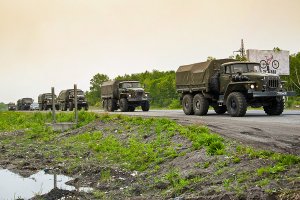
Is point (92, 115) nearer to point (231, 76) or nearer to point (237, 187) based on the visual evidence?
point (231, 76)

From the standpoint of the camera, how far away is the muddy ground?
7840mm

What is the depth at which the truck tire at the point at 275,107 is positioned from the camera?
21.5m

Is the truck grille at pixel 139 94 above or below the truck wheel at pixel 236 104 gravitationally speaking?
above

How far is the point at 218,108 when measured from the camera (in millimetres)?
24672

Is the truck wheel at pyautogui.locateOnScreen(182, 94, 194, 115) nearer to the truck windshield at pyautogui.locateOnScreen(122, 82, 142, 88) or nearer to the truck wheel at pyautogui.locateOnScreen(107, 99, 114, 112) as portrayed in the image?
the truck windshield at pyautogui.locateOnScreen(122, 82, 142, 88)

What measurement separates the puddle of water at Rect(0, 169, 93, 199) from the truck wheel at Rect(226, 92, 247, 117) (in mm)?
9856

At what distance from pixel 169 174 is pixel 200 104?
42.7ft

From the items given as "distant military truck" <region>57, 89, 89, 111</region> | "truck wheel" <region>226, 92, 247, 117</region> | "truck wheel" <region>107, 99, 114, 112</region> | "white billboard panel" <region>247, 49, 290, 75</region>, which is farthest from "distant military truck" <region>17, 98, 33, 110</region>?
"truck wheel" <region>226, 92, 247, 117</region>

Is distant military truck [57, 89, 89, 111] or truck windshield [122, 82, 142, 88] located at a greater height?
truck windshield [122, 82, 142, 88]

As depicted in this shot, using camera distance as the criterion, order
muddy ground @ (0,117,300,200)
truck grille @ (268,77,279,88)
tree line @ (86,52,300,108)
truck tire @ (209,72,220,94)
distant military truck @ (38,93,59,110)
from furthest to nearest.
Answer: tree line @ (86,52,300,108), distant military truck @ (38,93,59,110), truck tire @ (209,72,220,94), truck grille @ (268,77,279,88), muddy ground @ (0,117,300,200)

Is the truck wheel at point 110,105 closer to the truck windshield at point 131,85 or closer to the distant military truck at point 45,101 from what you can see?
the truck windshield at point 131,85

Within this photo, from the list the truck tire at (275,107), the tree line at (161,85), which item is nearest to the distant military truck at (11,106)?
the tree line at (161,85)

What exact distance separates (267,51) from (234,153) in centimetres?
2907

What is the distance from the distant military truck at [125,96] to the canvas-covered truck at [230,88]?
334 inches
